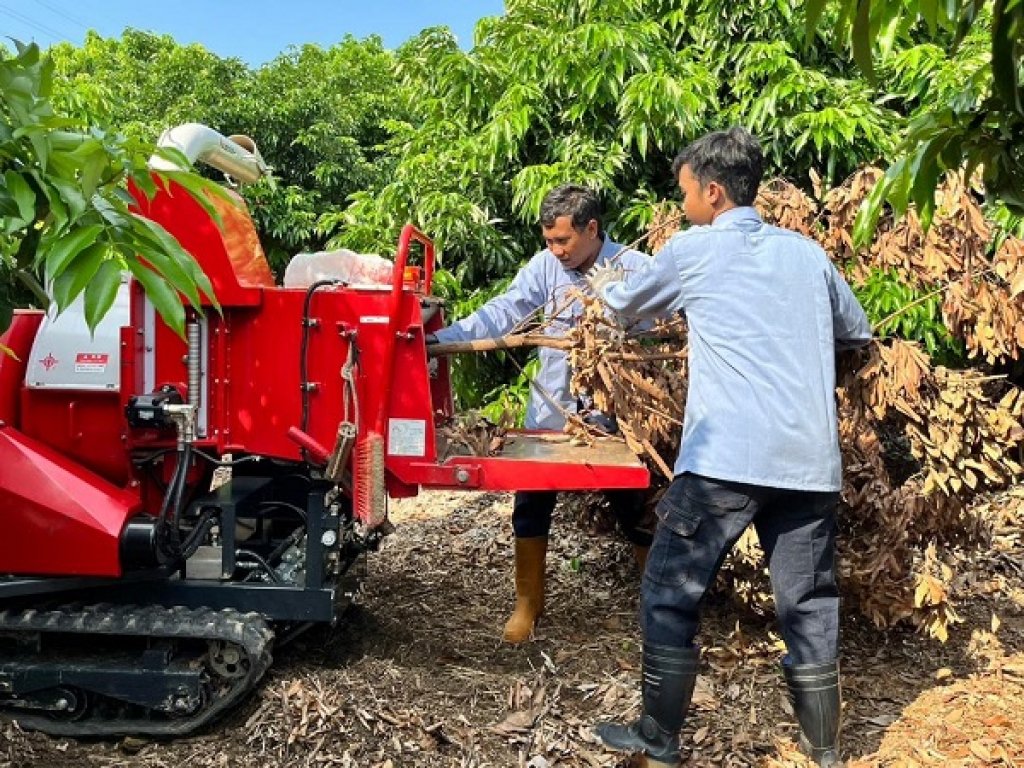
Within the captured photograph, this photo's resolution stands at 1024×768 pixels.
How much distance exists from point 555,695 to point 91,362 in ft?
6.78

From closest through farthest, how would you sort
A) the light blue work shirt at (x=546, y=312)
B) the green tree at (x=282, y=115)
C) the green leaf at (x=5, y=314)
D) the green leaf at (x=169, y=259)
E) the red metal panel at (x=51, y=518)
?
the green leaf at (x=169, y=259) < the green leaf at (x=5, y=314) < the red metal panel at (x=51, y=518) < the light blue work shirt at (x=546, y=312) < the green tree at (x=282, y=115)

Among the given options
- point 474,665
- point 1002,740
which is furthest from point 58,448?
point 1002,740

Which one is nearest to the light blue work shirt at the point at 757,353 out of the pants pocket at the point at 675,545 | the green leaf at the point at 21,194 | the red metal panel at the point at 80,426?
the pants pocket at the point at 675,545

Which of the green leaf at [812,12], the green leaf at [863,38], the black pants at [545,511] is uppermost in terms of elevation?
the green leaf at [812,12]

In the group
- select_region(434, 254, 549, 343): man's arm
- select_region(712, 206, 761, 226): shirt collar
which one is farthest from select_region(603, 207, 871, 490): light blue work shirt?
select_region(434, 254, 549, 343): man's arm

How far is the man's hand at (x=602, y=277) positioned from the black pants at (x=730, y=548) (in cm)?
96

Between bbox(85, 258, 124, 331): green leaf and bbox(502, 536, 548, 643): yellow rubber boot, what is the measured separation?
3.03 m

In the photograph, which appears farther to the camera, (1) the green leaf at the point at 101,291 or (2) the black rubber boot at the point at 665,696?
(2) the black rubber boot at the point at 665,696

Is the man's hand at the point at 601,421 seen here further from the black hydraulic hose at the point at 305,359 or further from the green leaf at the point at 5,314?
the green leaf at the point at 5,314

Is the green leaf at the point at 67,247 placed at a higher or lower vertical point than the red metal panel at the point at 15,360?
higher

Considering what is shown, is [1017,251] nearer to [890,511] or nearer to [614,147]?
[890,511]

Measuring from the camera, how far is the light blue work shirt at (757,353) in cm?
298

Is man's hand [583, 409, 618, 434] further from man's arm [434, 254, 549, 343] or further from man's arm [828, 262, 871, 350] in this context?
man's arm [828, 262, 871, 350]

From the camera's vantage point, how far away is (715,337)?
308 cm
